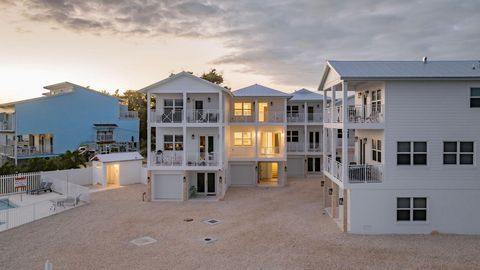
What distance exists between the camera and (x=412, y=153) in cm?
1600

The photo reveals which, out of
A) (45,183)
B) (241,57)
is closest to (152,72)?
(241,57)

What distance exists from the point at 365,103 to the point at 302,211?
24.7 ft

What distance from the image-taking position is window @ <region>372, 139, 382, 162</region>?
17266mm

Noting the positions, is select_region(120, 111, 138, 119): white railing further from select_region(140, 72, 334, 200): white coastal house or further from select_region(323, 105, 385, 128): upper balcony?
select_region(323, 105, 385, 128): upper balcony

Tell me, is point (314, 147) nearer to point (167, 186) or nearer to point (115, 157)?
point (167, 186)

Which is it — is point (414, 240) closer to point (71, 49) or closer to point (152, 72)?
point (71, 49)

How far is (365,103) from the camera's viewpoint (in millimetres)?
19625

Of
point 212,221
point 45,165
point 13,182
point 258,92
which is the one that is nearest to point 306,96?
point 258,92

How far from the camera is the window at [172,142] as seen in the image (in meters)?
24.8

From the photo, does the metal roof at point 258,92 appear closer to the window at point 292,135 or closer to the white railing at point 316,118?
the white railing at point 316,118

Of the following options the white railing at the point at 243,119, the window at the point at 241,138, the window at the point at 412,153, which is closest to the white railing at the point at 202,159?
the window at the point at 241,138

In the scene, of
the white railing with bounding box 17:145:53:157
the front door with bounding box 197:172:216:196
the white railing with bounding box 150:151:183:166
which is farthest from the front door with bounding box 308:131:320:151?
the white railing with bounding box 17:145:53:157

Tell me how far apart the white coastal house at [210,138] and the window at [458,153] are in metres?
13.4

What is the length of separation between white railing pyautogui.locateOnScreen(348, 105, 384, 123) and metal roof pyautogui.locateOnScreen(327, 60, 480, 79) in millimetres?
1870
